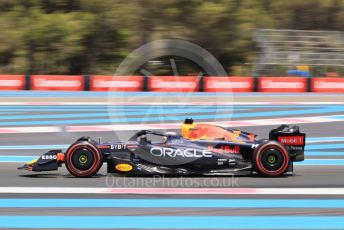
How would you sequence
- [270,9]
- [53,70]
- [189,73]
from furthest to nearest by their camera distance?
[270,9], [53,70], [189,73]

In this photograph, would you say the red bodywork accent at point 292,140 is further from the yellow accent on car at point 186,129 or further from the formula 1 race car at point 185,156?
the yellow accent on car at point 186,129

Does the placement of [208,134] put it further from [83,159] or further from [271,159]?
[83,159]

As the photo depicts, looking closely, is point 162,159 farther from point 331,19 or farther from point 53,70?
point 331,19

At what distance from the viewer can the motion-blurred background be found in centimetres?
2748

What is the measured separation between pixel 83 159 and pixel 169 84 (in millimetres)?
13794

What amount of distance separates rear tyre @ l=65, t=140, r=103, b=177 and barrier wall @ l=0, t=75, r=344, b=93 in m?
13.0

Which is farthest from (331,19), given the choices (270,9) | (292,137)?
(292,137)

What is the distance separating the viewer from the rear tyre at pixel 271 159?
7859mm

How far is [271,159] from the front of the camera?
797cm

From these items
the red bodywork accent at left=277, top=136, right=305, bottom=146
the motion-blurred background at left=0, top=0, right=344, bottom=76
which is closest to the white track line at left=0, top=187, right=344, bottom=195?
the red bodywork accent at left=277, top=136, right=305, bottom=146

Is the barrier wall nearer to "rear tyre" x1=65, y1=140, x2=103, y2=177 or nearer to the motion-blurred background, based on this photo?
the motion-blurred background

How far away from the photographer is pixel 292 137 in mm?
8117

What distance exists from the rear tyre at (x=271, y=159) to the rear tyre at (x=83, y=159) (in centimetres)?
207

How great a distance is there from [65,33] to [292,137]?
73.3 feet
